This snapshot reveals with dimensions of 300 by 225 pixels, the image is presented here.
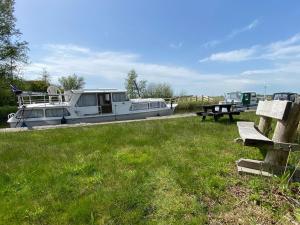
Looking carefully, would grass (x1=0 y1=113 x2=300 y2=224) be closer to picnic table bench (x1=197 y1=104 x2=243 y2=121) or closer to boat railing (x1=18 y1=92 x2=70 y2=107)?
picnic table bench (x1=197 y1=104 x2=243 y2=121)

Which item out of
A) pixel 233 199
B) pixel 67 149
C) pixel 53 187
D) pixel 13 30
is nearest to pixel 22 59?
pixel 13 30

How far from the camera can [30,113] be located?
19141 mm

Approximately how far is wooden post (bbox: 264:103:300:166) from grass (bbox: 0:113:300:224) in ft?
1.07

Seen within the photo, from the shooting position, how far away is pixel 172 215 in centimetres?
312

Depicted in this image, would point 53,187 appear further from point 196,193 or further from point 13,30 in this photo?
point 13,30

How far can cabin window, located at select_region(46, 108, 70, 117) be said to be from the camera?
64.6 feet

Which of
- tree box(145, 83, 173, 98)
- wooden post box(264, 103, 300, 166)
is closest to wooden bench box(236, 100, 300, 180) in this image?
wooden post box(264, 103, 300, 166)

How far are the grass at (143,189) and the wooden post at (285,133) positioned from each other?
33cm

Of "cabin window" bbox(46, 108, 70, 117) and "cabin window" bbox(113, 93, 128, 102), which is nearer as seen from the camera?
"cabin window" bbox(46, 108, 70, 117)

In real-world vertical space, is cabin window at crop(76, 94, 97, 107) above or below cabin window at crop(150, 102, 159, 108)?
above

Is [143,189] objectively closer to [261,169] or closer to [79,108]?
[261,169]

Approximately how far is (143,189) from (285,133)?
2182mm

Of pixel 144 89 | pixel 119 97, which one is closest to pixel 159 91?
pixel 144 89

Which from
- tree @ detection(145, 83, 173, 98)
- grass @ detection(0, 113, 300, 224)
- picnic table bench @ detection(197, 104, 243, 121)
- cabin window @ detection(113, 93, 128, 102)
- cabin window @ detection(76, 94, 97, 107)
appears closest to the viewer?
grass @ detection(0, 113, 300, 224)
